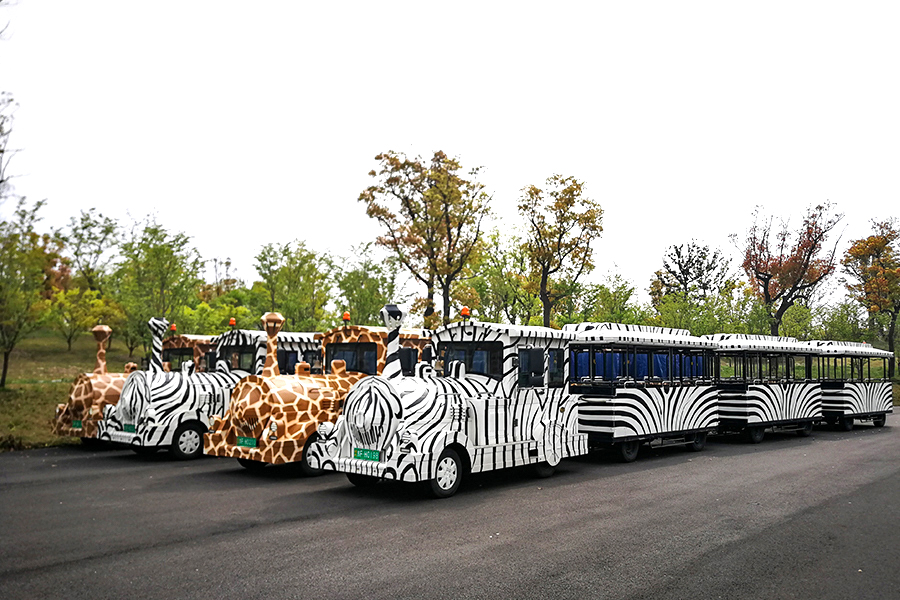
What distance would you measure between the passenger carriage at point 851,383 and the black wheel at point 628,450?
399 inches

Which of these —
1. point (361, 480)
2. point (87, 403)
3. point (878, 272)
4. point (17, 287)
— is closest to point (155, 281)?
point (17, 287)

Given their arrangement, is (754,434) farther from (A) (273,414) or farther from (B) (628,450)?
(A) (273,414)

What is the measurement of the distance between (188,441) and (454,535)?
27.7 feet

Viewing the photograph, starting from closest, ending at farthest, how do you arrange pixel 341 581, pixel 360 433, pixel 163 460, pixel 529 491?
1. pixel 341 581
2. pixel 360 433
3. pixel 529 491
4. pixel 163 460

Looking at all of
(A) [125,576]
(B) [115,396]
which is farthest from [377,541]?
(B) [115,396]

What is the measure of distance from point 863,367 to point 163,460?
70.3ft

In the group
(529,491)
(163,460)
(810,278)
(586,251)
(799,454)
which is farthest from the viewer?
(810,278)

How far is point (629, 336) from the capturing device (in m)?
15.2

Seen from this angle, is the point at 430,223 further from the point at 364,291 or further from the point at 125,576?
the point at 125,576

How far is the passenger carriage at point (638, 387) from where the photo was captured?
48.2 ft

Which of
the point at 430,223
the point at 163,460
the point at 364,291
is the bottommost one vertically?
the point at 163,460

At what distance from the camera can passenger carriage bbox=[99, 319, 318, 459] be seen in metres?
14.1

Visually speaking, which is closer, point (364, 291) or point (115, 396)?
point (115, 396)

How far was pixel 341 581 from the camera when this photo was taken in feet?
21.1
